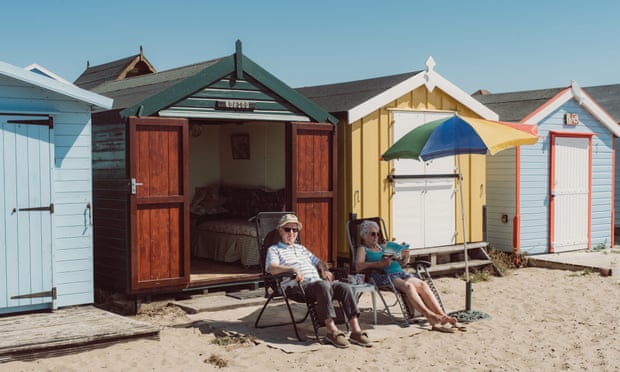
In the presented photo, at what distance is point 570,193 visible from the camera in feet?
41.1

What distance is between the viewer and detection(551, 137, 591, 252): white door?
40.4ft

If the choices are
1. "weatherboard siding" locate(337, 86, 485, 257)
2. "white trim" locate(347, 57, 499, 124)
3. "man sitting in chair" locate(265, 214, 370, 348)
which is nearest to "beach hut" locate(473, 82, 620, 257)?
"white trim" locate(347, 57, 499, 124)

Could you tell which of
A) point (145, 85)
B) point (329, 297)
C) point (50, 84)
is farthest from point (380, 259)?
point (145, 85)

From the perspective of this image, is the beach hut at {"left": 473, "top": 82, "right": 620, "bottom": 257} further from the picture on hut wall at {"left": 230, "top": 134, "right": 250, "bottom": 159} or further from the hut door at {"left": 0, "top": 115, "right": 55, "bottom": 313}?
the hut door at {"left": 0, "top": 115, "right": 55, "bottom": 313}

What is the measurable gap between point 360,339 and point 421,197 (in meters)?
4.21

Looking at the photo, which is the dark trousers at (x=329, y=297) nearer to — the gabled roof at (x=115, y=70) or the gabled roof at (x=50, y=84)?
the gabled roof at (x=50, y=84)

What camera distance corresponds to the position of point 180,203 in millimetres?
8297

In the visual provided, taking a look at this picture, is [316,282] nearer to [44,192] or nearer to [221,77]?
[44,192]

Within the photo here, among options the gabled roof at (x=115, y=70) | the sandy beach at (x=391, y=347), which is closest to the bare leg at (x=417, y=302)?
the sandy beach at (x=391, y=347)

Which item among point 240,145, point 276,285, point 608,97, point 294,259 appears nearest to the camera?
point 276,285

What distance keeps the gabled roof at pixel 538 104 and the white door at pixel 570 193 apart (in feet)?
1.79

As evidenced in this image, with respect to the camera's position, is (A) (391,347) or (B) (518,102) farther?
(B) (518,102)

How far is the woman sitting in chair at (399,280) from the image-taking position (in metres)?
7.31

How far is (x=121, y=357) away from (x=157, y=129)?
2.71 m
